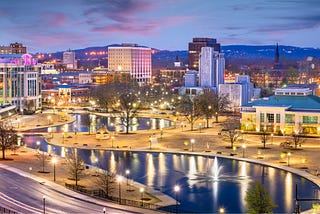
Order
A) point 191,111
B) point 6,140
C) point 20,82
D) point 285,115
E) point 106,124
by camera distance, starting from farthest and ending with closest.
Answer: point 20,82, point 106,124, point 191,111, point 285,115, point 6,140

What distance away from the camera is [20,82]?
4395 inches

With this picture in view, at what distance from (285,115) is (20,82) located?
58.0 m

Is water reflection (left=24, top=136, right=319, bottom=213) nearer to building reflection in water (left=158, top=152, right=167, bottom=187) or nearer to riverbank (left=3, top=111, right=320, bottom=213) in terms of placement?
building reflection in water (left=158, top=152, right=167, bottom=187)

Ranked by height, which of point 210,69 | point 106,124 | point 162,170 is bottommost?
point 162,170

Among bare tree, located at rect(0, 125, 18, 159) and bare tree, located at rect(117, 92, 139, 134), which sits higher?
bare tree, located at rect(117, 92, 139, 134)

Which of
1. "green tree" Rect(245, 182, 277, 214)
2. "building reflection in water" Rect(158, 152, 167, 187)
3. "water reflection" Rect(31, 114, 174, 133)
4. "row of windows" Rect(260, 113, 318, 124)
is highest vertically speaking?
"row of windows" Rect(260, 113, 318, 124)

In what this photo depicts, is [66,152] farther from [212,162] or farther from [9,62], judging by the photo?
[9,62]

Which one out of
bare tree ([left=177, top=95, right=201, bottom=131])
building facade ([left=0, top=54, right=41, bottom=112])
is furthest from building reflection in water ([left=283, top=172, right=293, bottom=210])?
building facade ([left=0, top=54, right=41, bottom=112])

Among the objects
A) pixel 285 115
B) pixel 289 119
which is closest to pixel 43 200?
pixel 285 115

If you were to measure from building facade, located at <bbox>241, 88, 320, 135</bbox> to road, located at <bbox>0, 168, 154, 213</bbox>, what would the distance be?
43.3 metres

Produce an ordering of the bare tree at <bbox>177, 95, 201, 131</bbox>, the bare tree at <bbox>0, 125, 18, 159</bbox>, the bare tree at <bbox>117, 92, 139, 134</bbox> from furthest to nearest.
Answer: the bare tree at <bbox>177, 95, 201, 131</bbox> → the bare tree at <bbox>117, 92, 139, 134</bbox> → the bare tree at <bbox>0, 125, 18, 159</bbox>

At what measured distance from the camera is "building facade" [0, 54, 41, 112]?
356 feet

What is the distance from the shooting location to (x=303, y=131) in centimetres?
7631

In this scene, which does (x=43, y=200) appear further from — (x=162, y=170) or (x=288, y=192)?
(x=288, y=192)
